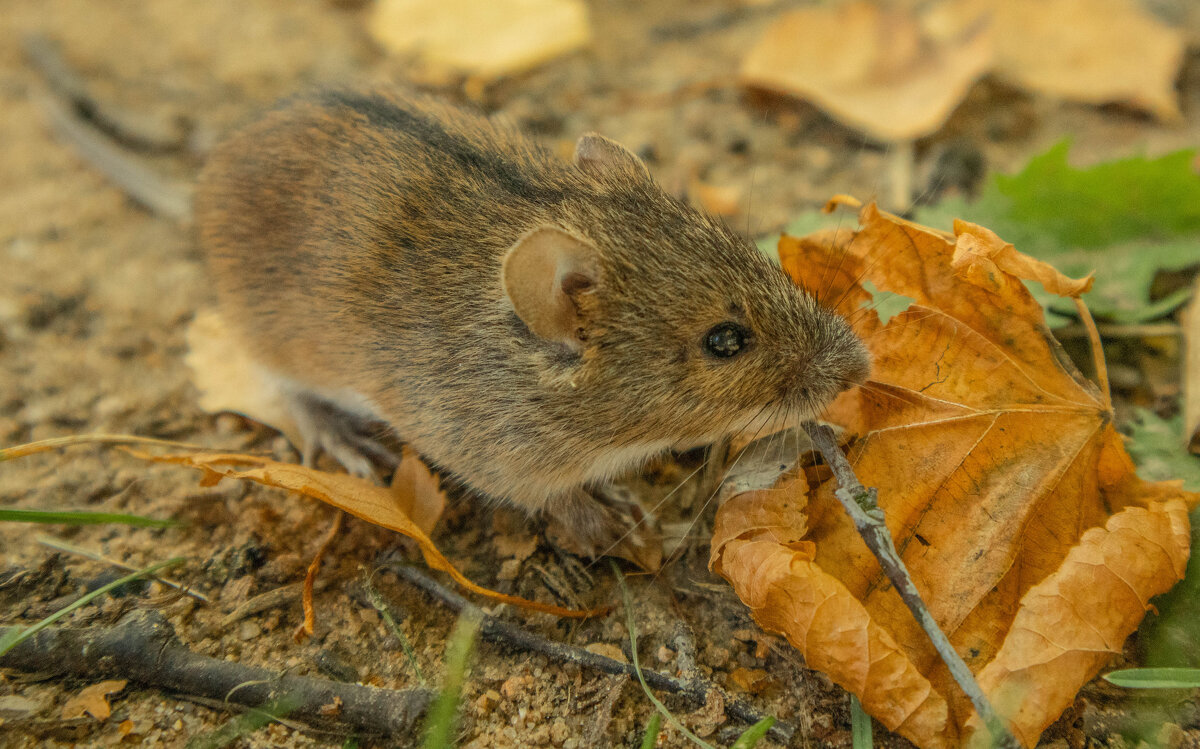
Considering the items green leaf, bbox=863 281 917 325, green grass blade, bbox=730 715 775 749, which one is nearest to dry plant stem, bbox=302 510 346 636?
green grass blade, bbox=730 715 775 749

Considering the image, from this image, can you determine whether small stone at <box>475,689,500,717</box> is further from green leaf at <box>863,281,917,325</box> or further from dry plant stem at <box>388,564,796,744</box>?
green leaf at <box>863,281,917,325</box>

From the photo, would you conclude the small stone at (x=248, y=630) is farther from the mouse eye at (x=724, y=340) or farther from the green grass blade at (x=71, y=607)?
the mouse eye at (x=724, y=340)

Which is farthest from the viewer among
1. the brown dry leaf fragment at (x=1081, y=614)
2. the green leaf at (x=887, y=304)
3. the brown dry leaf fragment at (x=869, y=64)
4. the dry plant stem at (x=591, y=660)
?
the brown dry leaf fragment at (x=869, y=64)

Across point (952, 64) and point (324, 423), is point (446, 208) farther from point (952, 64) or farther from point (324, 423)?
point (952, 64)

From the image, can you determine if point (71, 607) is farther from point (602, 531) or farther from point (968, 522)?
point (968, 522)

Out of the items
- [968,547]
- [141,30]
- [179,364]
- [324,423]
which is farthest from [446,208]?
[141,30]

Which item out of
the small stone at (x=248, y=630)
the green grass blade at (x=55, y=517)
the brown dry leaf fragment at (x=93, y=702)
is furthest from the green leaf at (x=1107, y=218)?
the brown dry leaf fragment at (x=93, y=702)
